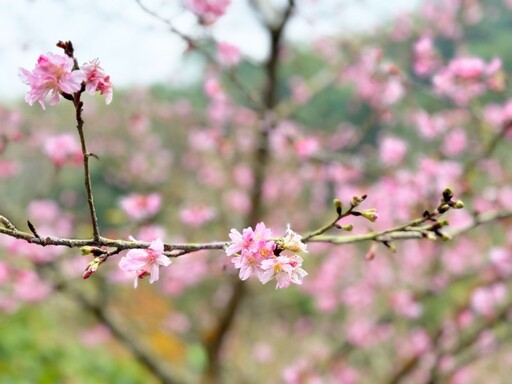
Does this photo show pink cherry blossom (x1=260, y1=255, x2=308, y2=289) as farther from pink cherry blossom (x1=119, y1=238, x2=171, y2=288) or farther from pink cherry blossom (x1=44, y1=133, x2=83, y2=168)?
pink cherry blossom (x1=44, y1=133, x2=83, y2=168)

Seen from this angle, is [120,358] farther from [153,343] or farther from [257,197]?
[257,197]

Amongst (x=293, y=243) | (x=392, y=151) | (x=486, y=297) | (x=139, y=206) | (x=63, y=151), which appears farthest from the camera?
(x=486, y=297)

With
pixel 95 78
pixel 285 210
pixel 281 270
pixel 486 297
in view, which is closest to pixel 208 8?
pixel 95 78

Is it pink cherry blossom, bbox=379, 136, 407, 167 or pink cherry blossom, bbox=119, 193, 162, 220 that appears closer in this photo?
pink cherry blossom, bbox=119, 193, 162, 220

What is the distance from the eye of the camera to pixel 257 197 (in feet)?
15.5

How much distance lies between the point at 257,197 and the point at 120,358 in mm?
4105

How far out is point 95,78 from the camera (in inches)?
43.0

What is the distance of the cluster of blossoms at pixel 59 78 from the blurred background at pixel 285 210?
60 centimetres

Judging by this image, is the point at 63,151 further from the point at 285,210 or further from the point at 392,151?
the point at 285,210

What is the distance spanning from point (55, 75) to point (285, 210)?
291 inches

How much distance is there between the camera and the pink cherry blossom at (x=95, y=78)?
1.08 metres

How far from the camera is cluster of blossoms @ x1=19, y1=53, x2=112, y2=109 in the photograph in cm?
104

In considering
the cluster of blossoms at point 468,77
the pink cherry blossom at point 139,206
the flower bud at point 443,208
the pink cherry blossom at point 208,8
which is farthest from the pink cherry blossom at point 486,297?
the flower bud at point 443,208

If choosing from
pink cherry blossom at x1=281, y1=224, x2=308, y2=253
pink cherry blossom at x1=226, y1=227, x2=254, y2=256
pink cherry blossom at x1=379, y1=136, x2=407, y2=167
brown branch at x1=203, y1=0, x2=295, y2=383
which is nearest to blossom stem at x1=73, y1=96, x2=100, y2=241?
pink cherry blossom at x1=226, y1=227, x2=254, y2=256
